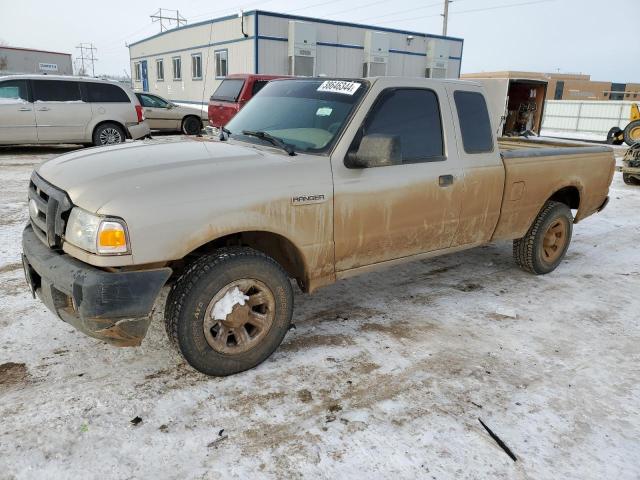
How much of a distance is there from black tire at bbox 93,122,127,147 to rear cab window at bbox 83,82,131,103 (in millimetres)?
573

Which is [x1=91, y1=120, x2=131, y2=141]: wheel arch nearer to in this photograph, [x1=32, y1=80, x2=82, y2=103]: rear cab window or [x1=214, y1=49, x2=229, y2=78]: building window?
[x1=32, y1=80, x2=82, y2=103]: rear cab window

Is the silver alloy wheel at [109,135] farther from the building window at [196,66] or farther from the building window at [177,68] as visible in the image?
the building window at [177,68]

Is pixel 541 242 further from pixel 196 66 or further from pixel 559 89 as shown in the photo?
pixel 559 89

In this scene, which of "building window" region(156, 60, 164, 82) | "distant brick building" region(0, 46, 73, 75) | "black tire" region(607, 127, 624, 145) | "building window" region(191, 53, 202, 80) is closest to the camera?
"black tire" region(607, 127, 624, 145)

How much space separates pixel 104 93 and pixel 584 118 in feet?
79.2

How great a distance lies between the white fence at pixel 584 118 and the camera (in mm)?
24516

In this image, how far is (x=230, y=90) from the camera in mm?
13367

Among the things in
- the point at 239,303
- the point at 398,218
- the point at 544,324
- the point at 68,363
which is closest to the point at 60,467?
the point at 68,363

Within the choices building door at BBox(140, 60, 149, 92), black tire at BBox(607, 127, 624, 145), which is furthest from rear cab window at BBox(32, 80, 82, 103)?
building door at BBox(140, 60, 149, 92)

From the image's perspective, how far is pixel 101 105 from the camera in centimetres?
1175

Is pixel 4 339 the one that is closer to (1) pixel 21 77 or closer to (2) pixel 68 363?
(2) pixel 68 363

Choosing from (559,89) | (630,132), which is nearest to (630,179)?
Answer: (630,132)

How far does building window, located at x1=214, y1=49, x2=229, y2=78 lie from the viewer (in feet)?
83.4

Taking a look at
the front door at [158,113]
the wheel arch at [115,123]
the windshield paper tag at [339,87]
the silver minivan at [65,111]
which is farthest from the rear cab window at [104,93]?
the windshield paper tag at [339,87]
